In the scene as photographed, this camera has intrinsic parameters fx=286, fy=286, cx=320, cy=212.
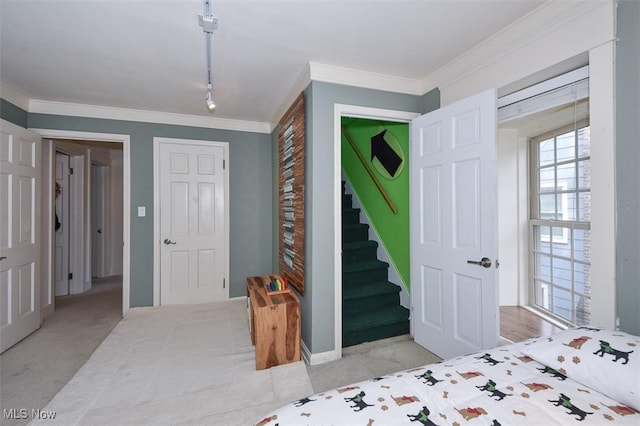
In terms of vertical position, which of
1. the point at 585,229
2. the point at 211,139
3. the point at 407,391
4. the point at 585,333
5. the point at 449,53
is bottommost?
the point at 407,391

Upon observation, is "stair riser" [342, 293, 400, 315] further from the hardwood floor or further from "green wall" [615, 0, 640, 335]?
"green wall" [615, 0, 640, 335]

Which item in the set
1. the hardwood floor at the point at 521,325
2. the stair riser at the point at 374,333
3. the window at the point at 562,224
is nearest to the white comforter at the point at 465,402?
the stair riser at the point at 374,333

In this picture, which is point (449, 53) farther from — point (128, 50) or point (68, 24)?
point (68, 24)

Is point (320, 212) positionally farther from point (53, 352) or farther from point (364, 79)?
point (53, 352)

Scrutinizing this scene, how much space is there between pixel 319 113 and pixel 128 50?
4.79ft

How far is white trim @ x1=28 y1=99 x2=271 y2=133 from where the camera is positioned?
3064 millimetres

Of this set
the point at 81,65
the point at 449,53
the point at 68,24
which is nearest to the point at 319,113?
the point at 449,53

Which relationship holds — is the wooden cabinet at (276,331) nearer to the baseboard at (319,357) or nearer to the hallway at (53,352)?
the baseboard at (319,357)

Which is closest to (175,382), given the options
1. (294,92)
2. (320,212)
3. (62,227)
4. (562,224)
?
(320,212)

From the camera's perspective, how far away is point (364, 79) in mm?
2457

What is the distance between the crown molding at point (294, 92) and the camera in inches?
93.8

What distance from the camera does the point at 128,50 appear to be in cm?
208

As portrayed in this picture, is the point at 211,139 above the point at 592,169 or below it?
above

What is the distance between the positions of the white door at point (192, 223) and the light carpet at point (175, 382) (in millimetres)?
718
